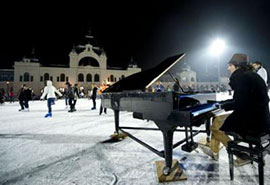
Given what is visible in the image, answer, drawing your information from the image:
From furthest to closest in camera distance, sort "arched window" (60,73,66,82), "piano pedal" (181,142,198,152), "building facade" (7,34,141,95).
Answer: "arched window" (60,73,66,82) < "building facade" (7,34,141,95) < "piano pedal" (181,142,198,152)

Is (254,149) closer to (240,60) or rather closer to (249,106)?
(249,106)

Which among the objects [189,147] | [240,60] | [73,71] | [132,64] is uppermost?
[132,64]

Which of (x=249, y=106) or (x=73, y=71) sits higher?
(x=73, y=71)

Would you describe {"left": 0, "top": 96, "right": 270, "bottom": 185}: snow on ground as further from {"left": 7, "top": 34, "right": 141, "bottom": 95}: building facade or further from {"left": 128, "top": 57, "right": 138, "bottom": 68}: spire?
{"left": 128, "top": 57, "right": 138, "bottom": 68}: spire

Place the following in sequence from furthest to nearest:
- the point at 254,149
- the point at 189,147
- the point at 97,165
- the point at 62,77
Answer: the point at 62,77, the point at 189,147, the point at 97,165, the point at 254,149

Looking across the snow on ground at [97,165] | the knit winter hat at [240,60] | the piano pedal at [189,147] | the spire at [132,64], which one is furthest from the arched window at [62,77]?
the knit winter hat at [240,60]

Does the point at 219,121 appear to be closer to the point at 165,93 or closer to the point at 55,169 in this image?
the point at 165,93

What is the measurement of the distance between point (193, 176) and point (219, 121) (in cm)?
92

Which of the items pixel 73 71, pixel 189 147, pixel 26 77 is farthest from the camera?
pixel 73 71

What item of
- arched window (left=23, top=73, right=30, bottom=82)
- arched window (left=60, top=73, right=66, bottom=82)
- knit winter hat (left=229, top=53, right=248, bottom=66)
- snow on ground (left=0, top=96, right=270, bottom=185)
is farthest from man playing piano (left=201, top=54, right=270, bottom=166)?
arched window (left=23, top=73, right=30, bottom=82)

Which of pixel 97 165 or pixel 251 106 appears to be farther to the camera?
pixel 97 165

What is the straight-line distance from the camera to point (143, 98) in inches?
75.4

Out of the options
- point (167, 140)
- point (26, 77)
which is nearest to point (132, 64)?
point (26, 77)

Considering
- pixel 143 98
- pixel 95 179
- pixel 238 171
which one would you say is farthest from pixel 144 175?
pixel 238 171
